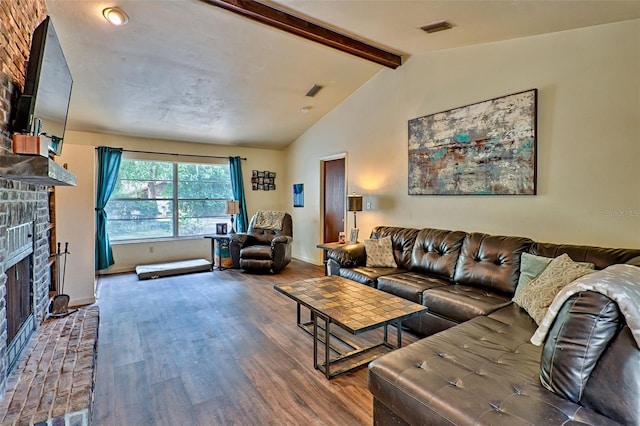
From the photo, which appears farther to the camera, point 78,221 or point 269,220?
point 269,220

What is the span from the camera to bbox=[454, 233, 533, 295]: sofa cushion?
2701 mm

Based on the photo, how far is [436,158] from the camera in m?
3.81

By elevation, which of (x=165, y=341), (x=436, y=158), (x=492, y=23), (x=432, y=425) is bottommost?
(x=165, y=341)

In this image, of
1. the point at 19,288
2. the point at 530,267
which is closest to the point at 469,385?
the point at 530,267

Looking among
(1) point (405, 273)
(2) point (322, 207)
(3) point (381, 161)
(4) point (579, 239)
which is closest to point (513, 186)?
(4) point (579, 239)

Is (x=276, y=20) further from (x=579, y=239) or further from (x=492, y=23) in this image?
(x=579, y=239)

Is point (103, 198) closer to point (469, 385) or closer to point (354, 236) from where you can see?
point (354, 236)

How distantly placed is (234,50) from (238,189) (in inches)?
133

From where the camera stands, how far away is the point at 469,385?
138cm

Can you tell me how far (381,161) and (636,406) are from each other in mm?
3805

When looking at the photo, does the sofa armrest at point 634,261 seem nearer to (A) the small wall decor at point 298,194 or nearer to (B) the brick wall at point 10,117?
(B) the brick wall at point 10,117

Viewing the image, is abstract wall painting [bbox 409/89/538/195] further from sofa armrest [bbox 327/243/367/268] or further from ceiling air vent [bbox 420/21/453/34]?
sofa armrest [bbox 327/243/367/268]

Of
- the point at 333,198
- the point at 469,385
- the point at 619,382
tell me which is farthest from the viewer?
the point at 333,198

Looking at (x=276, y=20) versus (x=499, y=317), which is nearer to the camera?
(x=499, y=317)
